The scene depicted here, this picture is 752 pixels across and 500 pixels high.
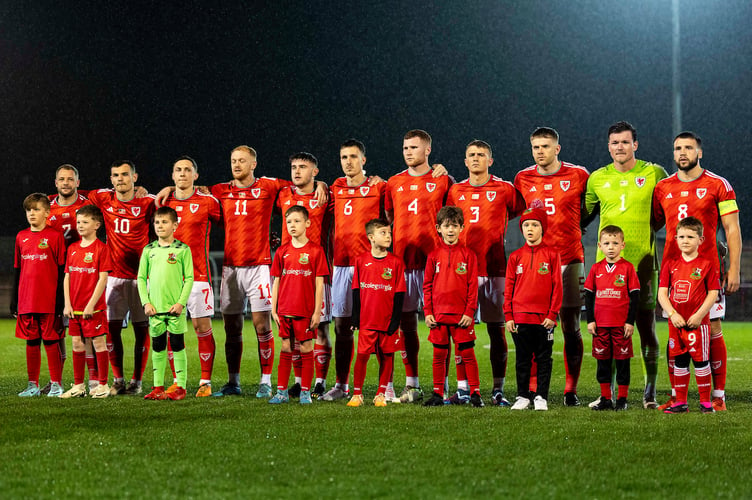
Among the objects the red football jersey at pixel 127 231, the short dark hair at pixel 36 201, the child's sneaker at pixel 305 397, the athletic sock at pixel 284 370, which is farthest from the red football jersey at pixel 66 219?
the child's sneaker at pixel 305 397

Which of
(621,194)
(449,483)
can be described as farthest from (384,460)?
(621,194)

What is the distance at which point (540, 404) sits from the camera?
6285mm

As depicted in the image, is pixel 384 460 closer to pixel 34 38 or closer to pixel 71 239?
pixel 71 239

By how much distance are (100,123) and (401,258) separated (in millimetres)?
25325

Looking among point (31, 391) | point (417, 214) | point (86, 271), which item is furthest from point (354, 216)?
point (31, 391)

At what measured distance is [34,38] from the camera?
90.1 feet

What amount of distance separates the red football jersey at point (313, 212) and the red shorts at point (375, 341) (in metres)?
1.10

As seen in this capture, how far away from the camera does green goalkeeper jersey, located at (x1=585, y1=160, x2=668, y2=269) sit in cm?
676

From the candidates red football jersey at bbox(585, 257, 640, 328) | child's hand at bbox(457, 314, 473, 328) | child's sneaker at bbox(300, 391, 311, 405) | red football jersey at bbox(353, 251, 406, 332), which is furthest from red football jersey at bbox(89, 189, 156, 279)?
red football jersey at bbox(585, 257, 640, 328)

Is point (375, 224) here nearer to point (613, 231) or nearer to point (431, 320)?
point (431, 320)

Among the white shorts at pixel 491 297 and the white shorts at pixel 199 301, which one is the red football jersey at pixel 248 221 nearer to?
the white shorts at pixel 199 301

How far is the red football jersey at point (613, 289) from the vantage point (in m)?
6.42

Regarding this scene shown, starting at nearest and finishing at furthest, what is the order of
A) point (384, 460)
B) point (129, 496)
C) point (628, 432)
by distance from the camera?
1. point (129, 496)
2. point (384, 460)
3. point (628, 432)

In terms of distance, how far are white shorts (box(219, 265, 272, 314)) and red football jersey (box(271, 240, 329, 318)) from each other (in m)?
0.51
